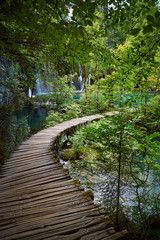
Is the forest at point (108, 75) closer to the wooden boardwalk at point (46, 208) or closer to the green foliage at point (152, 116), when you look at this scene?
the green foliage at point (152, 116)

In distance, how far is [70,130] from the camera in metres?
6.43

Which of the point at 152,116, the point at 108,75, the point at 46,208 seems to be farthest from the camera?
the point at 152,116

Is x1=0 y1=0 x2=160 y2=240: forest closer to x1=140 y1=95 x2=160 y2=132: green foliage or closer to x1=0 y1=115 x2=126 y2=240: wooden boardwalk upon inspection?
x1=140 y1=95 x2=160 y2=132: green foliage

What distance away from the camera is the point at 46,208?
1956mm

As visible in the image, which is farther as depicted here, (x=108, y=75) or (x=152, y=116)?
(x=152, y=116)

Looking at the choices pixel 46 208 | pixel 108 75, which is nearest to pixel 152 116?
pixel 108 75

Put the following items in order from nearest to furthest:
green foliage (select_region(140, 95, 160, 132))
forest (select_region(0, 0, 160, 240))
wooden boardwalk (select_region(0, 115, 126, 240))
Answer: wooden boardwalk (select_region(0, 115, 126, 240)) < forest (select_region(0, 0, 160, 240)) < green foliage (select_region(140, 95, 160, 132))

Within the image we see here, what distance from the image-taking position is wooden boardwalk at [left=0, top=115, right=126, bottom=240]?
1600mm

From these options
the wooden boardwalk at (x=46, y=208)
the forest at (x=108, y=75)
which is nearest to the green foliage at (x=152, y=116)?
the forest at (x=108, y=75)

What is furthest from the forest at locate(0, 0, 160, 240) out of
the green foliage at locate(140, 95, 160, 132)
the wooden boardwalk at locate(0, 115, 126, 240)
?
the wooden boardwalk at locate(0, 115, 126, 240)

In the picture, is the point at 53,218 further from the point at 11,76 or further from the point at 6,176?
the point at 11,76

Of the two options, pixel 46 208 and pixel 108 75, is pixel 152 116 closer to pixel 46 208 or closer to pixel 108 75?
pixel 108 75

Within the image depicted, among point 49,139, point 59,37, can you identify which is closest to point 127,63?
point 59,37

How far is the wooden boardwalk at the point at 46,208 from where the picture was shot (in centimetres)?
160
